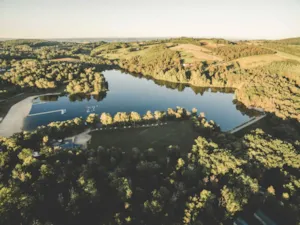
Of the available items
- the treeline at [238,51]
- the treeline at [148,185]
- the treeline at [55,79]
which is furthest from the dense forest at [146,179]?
the treeline at [238,51]

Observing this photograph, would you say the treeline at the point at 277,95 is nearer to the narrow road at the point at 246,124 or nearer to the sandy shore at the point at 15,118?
the narrow road at the point at 246,124

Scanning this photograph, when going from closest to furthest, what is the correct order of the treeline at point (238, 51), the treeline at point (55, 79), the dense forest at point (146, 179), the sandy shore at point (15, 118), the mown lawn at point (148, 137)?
the dense forest at point (146, 179) → the mown lawn at point (148, 137) → the sandy shore at point (15, 118) → the treeline at point (55, 79) → the treeline at point (238, 51)

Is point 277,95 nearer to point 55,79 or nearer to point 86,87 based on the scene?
point 86,87

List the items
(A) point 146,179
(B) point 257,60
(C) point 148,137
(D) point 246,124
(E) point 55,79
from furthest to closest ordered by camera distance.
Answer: (B) point 257,60 < (E) point 55,79 < (D) point 246,124 < (C) point 148,137 < (A) point 146,179

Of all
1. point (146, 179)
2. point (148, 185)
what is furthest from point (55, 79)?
point (148, 185)

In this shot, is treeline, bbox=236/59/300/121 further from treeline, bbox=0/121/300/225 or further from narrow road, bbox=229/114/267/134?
treeline, bbox=0/121/300/225

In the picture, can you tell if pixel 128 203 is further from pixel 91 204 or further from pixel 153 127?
pixel 153 127

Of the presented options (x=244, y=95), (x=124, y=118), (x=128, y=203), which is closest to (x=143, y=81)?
(x=244, y=95)
